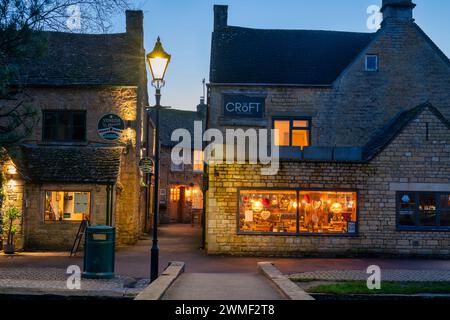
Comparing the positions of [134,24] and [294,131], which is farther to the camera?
[134,24]

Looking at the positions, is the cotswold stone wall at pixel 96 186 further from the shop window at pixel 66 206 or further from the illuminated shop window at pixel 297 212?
the illuminated shop window at pixel 297 212

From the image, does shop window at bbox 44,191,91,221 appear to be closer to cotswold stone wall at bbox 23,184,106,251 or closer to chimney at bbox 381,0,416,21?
cotswold stone wall at bbox 23,184,106,251

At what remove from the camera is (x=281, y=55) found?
2439cm

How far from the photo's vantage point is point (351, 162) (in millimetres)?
19578

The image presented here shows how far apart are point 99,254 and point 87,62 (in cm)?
1259

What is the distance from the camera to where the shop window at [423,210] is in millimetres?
19406

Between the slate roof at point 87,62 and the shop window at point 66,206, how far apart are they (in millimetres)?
4691

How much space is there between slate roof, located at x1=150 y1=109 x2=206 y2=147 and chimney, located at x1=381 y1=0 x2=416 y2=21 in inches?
839

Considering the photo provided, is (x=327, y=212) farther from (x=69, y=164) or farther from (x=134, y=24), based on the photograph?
(x=134, y=24)

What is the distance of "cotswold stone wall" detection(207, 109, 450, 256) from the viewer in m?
19.3

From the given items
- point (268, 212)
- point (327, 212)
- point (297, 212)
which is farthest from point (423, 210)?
point (268, 212)

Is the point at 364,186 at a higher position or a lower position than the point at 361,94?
lower
